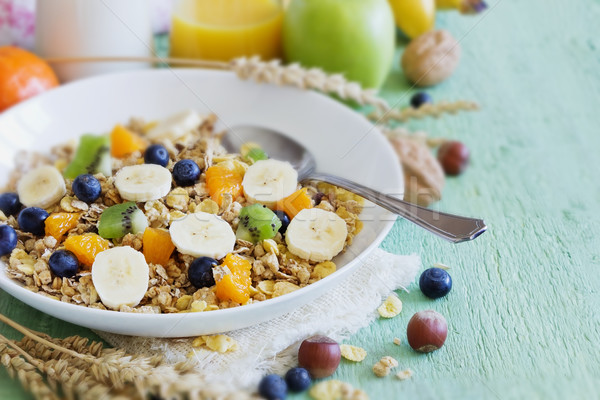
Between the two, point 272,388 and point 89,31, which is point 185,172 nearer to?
point 272,388

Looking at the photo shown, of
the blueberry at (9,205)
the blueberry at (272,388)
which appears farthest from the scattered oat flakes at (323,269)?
the blueberry at (9,205)

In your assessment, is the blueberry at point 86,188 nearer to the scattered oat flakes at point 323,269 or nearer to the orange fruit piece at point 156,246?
the orange fruit piece at point 156,246

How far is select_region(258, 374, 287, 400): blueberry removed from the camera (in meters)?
1.10

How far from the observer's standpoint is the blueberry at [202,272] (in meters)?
1.22

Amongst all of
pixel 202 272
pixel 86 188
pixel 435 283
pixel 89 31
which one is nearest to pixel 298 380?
pixel 202 272

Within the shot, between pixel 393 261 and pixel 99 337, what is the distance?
24.2 inches

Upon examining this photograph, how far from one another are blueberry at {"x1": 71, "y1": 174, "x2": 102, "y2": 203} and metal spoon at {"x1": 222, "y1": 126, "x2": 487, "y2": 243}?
39 centimetres

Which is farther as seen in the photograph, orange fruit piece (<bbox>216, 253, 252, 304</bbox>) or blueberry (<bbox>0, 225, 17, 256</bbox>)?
blueberry (<bbox>0, 225, 17, 256</bbox>)

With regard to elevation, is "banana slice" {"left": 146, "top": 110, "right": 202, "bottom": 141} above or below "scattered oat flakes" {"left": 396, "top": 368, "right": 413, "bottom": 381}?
below

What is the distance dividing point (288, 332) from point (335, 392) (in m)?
0.15

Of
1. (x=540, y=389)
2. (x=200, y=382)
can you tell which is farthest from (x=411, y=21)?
(x=200, y=382)

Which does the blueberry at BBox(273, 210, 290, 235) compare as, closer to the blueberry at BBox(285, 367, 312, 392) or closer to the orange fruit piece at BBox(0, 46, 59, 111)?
the blueberry at BBox(285, 367, 312, 392)

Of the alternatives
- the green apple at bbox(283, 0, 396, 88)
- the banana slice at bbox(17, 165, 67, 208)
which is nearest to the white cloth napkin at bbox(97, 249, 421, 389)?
the banana slice at bbox(17, 165, 67, 208)

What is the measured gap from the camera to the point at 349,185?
145 centimetres
